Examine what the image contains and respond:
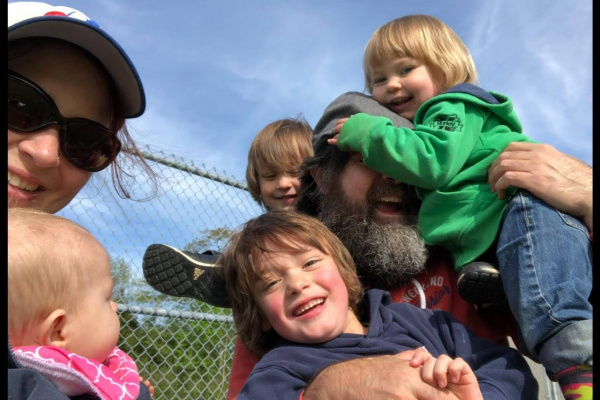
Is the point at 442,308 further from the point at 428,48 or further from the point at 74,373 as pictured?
the point at 74,373

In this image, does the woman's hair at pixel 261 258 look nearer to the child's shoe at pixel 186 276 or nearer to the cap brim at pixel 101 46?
the child's shoe at pixel 186 276

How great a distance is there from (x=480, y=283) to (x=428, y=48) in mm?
1220

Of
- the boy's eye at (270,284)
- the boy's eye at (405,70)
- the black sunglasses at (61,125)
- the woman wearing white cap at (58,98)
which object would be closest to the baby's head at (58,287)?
the woman wearing white cap at (58,98)

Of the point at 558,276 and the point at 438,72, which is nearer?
the point at 558,276

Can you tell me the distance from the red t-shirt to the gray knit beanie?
2.16ft

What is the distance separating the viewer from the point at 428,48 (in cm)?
279

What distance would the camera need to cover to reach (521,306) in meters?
2.01

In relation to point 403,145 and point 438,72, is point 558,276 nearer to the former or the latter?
point 403,145

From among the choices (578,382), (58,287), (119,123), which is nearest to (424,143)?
(578,382)

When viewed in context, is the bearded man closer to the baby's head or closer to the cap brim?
the baby's head

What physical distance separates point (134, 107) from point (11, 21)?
1.74ft

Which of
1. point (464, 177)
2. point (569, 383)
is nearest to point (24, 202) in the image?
point (464, 177)

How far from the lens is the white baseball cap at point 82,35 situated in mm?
1771

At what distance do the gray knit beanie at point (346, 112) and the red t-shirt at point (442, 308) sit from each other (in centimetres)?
66
